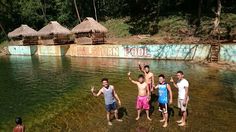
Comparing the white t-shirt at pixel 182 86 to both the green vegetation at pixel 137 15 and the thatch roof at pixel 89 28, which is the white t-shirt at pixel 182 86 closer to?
the green vegetation at pixel 137 15

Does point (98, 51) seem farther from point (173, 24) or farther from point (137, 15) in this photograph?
point (137, 15)

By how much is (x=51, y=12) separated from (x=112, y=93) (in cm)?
5391

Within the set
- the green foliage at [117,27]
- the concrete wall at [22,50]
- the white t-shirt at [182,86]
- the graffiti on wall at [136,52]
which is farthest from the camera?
the green foliage at [117,27]

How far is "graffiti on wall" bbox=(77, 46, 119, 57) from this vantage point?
37.5m

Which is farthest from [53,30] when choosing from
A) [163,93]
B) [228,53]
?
[163,93]

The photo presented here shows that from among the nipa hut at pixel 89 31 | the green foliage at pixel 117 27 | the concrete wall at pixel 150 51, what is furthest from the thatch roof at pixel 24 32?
the concrete wall at pixel 150 51

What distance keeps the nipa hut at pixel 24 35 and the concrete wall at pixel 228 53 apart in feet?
105

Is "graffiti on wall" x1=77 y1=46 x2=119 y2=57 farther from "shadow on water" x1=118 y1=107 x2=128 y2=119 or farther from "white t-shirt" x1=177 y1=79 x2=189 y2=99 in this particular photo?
"white t-shirt" x1=177 y1=79 x2=189 y2=99

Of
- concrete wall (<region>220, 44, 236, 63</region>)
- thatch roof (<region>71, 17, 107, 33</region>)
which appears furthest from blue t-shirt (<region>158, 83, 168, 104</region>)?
thatch roof (<region>71, 17, 107, 33</region>)

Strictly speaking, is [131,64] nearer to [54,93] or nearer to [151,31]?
[54,93]

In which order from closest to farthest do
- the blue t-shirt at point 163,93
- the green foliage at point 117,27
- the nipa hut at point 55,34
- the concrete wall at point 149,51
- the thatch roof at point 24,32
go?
the blue t-shirt at point 163,93 < the concrete wall at point 149,51 < the nipa hut at point 55,34 < the green foliage at point 117,27 < the thatch roof at point 24,32

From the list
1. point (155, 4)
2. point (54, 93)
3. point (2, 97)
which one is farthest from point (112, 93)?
point (155, 4)

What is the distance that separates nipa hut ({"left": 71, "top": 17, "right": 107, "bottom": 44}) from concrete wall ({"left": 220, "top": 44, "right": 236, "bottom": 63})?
66.7ft

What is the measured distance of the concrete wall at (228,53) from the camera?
2828 cm
